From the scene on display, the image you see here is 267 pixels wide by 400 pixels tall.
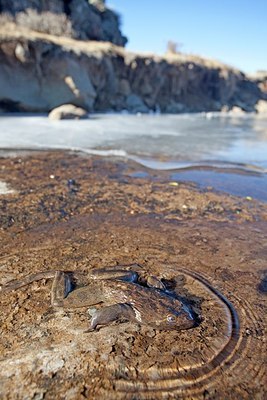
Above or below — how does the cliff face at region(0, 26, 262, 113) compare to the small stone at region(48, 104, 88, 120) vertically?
above

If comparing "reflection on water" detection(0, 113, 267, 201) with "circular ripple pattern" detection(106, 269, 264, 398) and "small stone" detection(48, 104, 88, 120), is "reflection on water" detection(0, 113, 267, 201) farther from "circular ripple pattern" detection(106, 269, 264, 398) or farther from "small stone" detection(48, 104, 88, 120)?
"small stone" detection(48, 104, 88, 120)

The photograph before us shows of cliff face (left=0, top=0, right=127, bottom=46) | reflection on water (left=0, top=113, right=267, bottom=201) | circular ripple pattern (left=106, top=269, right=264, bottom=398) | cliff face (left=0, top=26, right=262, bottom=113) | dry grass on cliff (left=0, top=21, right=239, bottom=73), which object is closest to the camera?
circular ripple pattern (left=106, top=269, right=264, bottom=398)

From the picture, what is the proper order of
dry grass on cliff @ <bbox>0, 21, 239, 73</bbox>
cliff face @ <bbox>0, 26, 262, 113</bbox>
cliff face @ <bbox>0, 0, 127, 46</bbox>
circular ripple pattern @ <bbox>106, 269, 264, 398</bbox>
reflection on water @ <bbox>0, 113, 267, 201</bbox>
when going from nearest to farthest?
circular ripple pattern @ <bbox>106, 269, 264, 398</bbox>, reflection on water @ <bbox>0, 113, 267, 201</bbox>, cliff face @ <bbox>0, 26, 262, 113</bbox>, dry grass on cliff @ <bbox>0, 21, 239, 73</bbox>, cliff face @ <bbox>0, 0, 127, 46</bbox>

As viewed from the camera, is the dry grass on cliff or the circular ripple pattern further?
the dry grass on cliff

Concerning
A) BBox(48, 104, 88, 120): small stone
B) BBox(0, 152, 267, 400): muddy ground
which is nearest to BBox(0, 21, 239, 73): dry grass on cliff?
BBox(48, 104, 88, 120): small stone

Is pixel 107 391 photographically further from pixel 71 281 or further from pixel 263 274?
pixel 263 274

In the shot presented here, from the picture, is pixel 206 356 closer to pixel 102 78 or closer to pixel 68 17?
pixel 102 78

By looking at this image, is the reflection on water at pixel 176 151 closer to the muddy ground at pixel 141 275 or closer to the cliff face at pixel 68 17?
the muddy ground at pixel 141 275

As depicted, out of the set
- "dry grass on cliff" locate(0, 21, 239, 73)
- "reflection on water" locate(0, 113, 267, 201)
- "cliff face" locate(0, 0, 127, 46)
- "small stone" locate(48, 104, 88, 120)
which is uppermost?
"cliff face" locate(0, 0, 127, 46)
